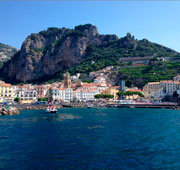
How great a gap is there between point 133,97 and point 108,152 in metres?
91.2

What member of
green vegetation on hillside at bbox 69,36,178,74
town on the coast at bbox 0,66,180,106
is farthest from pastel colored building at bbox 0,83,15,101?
green vegetation on hillside at bbox 69,36,178,74

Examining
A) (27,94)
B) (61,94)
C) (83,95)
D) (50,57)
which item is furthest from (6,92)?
(50,57)

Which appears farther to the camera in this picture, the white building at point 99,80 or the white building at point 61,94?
the white building at point 99,80

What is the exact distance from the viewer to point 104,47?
18400 cm

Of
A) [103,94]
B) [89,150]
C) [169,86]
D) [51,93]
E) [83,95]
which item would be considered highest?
[169,86]

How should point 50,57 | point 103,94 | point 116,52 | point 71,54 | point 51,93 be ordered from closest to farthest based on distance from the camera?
point 51,93 → point 103,94 → point 116,52 → point 71,54 → point 50,57

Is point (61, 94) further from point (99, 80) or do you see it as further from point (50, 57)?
point (50, 57)

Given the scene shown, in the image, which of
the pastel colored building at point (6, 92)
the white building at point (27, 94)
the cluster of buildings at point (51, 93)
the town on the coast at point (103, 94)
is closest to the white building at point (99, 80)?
the cluster of buildings at point (51, 93)

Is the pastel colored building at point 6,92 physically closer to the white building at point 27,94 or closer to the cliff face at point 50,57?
the white building at point 27,94

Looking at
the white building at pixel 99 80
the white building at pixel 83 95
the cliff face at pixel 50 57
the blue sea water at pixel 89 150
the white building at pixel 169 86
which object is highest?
the cliff face at pixel 50 57

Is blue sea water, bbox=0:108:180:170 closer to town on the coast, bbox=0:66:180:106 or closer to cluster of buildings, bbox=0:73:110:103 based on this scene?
cluster of buildings, bbox=0:73:110:103

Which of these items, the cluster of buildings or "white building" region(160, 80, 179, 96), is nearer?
the cluster of buildings

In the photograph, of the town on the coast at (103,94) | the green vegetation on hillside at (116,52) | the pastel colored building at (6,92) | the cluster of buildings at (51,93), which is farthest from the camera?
the green vegetation on hillside at (116,52)

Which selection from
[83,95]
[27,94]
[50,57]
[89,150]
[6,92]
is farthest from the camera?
[50,57]
